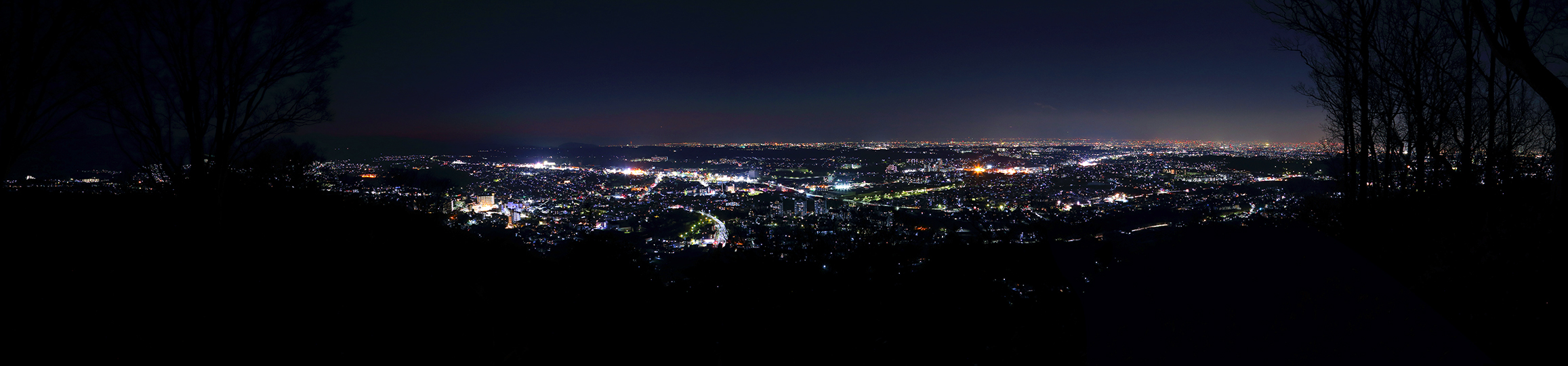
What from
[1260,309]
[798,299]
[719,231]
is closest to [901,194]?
[719,231]

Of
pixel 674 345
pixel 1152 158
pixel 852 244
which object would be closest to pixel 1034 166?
pixel 1152 158

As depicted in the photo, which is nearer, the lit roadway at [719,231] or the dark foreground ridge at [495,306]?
the dark foreground ridge at [495,306]

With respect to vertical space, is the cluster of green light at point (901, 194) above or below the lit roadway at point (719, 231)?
above

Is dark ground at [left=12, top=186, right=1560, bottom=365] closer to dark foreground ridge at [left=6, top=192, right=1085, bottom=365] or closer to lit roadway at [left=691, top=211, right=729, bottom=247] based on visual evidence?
dark foreground ridge at [left=6, top=192, right=1085, bottom=365]

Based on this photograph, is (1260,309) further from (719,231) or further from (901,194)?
(901,194)


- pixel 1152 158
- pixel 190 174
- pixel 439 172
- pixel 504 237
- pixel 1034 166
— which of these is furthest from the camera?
pixel 1152 158

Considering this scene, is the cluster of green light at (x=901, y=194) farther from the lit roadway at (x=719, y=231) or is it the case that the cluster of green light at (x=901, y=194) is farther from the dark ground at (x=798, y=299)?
the dark ground at (x=798, y=299)

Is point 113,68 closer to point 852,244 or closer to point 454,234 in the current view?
point 454,234

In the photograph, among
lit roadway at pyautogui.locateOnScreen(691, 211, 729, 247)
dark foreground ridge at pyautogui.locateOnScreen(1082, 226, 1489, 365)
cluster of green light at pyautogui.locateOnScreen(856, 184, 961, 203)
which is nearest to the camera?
dark foreground ridge at pyautogui.locateOnScreen(1082, 226, 1489, 365)

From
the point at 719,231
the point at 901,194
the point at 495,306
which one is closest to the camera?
the point at 495,306

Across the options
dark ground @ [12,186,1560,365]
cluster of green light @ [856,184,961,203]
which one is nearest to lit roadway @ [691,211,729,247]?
dark ground @ [12,186,1560,365]

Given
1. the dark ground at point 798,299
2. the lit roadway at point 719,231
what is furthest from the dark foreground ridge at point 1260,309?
the lit roadway at point 719,231
